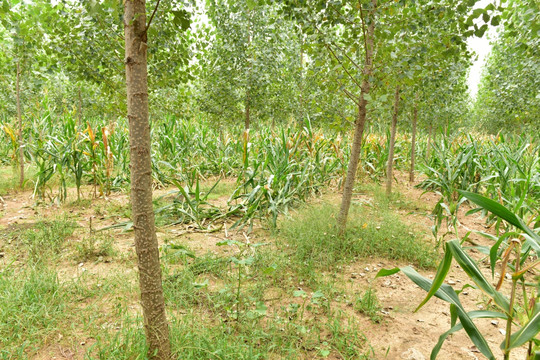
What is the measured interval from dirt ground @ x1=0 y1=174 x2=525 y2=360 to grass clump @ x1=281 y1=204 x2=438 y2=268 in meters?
0.15

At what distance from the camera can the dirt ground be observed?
2.10m

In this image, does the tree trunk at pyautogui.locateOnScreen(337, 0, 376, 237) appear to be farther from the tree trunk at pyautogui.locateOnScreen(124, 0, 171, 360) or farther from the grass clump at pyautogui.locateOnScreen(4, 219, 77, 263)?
the grass clump at pyautogui.locateOnScreen(4, 219, 77, 263)

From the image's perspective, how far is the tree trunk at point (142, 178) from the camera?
1.45 metres

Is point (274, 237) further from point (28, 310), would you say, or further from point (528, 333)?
point (528, 333)

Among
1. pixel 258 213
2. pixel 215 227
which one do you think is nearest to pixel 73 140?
pixel 215 227

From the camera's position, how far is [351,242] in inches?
137

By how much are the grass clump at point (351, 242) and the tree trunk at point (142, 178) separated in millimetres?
1575

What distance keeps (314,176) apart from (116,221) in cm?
315

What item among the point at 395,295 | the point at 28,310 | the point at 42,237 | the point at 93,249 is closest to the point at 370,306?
the point at 395,295

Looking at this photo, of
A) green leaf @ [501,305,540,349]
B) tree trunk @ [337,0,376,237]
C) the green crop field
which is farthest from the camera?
tree trunk @ [337,0,376,237]

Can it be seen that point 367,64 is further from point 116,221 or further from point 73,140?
point 73,140

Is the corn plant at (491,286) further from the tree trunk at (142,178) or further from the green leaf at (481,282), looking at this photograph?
the tree trunk at (142,178)

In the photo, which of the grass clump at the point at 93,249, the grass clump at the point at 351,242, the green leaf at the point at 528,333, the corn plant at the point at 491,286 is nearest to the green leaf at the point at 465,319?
the corn plant at the point at 491,286

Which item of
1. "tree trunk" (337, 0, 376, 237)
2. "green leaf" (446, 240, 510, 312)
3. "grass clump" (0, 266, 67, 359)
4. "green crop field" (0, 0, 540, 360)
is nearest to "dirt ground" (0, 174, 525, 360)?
"green crop field" (0, 0, 540, 360)
